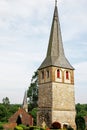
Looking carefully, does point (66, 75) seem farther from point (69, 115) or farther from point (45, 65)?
point (69, 115)

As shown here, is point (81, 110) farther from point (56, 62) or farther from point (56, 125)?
point (56, 125)

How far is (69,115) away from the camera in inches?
1347

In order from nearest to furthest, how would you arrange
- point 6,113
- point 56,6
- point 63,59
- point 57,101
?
point 57,101, point 63,59, point 56,6, point 6,113

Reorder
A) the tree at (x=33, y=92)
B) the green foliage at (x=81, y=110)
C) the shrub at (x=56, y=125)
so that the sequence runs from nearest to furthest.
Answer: the shrub at (x=56, y=125) < the tree at (x=33, y=92) < the green foliage at (x=81, y=110)

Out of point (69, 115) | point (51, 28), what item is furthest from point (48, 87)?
point (51, 28)

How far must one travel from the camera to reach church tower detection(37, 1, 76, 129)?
33.5 meters

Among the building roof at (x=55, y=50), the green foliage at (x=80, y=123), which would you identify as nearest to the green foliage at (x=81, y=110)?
the green foliage at (x=80, y=123)

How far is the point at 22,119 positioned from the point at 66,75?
43.1 ft

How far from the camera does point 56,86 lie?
34.1 meters

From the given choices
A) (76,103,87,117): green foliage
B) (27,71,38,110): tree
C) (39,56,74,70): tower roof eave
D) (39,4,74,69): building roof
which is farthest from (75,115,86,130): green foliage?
(76,103,87,117): green foliage

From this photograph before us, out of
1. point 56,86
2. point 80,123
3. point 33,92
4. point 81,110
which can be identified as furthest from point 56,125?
point 81,110

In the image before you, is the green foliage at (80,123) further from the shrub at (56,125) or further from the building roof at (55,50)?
the building roof at (55,50)

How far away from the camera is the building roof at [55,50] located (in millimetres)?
35531

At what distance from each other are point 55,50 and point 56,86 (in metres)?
5.26
